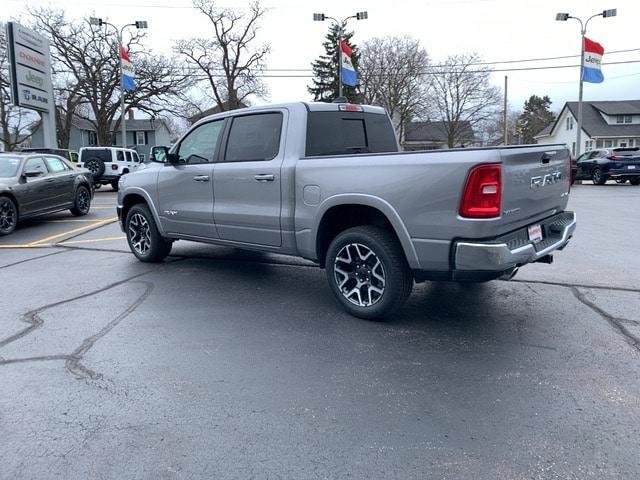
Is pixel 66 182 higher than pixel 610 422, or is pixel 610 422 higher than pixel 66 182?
pixel 66 182

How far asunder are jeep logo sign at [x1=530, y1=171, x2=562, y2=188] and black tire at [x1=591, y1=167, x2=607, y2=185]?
21505mm

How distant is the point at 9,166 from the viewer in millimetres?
10055

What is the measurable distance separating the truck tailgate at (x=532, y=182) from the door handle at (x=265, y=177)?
2223mm

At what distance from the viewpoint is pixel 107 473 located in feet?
7.80

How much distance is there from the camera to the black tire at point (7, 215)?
9.45 meters

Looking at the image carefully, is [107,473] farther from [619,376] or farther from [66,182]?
[66,182]

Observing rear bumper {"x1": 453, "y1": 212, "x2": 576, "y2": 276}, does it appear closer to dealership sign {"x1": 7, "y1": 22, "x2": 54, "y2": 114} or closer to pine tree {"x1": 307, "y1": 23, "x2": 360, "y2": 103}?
dealership sign {"x1": 7, "y1": 22, "x2": 54, "y2": 114}

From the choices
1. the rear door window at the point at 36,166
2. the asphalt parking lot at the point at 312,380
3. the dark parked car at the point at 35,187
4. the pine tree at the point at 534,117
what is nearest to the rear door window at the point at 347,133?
the asphalt parking lot at the point at 312,380

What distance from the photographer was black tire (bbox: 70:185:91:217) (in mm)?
12102

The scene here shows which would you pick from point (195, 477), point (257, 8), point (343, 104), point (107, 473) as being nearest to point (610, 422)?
point (195, 477)

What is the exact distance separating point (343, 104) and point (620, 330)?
3.37m

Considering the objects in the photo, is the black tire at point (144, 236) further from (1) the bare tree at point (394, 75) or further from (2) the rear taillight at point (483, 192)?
(1) the bare tree at point (394, 75)

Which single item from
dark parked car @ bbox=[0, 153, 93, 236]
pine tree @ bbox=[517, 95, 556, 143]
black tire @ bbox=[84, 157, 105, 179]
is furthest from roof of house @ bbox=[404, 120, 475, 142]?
dark parked car @ bbox=[0, 153, 93, 236]

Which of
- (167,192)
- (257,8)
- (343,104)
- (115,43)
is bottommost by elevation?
(167,192)
